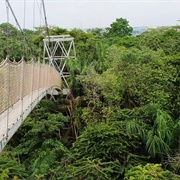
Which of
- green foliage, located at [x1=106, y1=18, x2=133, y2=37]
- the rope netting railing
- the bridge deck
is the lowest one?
the bridge deck

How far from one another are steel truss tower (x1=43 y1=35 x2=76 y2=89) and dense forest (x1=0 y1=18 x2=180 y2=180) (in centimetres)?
270

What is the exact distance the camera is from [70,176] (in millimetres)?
5172

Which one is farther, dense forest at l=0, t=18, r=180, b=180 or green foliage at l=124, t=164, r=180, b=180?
dense forest at l=0, t=18, r=180, b=180

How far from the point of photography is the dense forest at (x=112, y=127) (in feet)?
18.2

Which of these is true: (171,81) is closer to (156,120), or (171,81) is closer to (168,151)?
(156,120)

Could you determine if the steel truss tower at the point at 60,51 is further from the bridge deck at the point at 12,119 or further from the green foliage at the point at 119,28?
the bridge deck at the point at 12,119

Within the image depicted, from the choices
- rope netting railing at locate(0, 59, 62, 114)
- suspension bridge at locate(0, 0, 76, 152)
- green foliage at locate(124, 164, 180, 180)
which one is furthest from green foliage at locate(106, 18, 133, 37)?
green foliage at locate(124, 164, 180, 180)

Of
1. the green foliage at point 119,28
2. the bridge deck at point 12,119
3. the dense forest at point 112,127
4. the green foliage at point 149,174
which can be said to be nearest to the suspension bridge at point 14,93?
the bridge deck at point 12,119

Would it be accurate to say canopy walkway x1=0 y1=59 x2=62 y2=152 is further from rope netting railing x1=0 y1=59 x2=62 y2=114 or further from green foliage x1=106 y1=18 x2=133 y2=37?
green foliage x1=106 y1=18 x2=133 y2=37

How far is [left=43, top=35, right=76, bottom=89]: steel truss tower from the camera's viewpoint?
13.1 meters

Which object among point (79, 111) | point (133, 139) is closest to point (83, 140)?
point (133, 139)

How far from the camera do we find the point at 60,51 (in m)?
15.7

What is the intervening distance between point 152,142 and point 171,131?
0.60 m

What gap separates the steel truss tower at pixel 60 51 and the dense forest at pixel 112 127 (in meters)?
2.70
